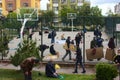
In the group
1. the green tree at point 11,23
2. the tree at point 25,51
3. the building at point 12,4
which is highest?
the green tree at point 11,23

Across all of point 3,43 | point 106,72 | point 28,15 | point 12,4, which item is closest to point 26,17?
point 28,15

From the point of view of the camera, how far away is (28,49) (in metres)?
18.9

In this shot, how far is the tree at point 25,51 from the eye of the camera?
1864cm

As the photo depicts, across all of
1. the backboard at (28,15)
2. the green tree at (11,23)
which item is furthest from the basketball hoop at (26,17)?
the green tree at (11,23)

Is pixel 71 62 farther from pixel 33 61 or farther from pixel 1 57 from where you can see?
pixel 33 61

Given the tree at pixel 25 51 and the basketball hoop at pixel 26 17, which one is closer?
the tree at pixel 25 51

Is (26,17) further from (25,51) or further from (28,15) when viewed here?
(25,51)

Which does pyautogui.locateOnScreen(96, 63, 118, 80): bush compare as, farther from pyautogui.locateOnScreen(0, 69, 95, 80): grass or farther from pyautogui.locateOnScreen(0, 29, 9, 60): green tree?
pyautogui.locateOnScreen(0, 29, 9, 60): green tree

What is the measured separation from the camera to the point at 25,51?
61.8 feet

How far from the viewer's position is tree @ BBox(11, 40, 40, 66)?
1864cm

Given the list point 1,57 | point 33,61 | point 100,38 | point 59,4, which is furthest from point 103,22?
point 59,4

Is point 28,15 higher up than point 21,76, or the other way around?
point 28,15

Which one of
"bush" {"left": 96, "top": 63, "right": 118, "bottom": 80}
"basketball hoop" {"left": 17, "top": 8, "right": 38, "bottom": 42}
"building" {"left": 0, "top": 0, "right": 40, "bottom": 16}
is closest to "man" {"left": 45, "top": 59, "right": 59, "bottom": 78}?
"bush" {"left": 96, "top": 63, "right": 118, "bottom": 80}

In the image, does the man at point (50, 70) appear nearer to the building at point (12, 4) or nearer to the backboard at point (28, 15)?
the backboard at point (28, 15)
